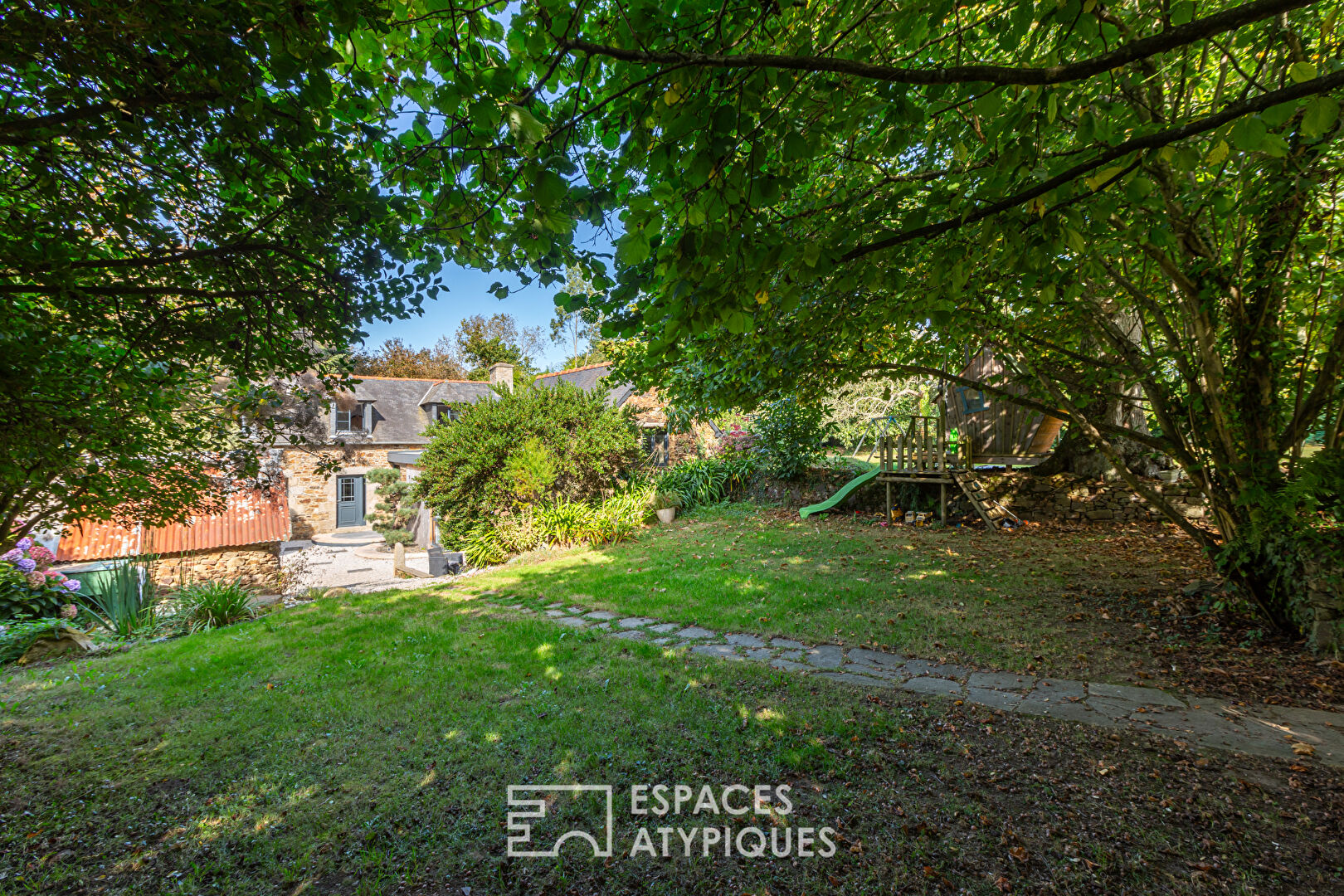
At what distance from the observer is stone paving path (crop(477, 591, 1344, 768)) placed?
2889mm

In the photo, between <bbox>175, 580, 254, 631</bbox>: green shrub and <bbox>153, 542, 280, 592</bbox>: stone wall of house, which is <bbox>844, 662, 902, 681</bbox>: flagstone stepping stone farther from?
<bbox>153, 542, 280, 592</bbox>: stone wall of house

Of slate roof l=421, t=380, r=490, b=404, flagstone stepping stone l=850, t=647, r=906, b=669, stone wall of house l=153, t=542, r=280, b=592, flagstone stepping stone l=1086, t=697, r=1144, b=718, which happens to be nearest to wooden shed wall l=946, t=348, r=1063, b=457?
flagstone stepping stone l=850, t=647, r=906, b=669

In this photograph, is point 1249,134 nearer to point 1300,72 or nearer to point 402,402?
point 1300,72

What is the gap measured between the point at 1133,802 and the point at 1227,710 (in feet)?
4.68

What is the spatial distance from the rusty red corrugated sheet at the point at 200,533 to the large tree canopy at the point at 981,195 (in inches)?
420

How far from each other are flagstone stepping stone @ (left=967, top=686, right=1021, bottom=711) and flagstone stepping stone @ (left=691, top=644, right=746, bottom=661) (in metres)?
1.57

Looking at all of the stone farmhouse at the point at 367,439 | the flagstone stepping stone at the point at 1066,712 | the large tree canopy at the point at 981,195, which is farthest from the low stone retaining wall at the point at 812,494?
the flagstone stepping stone at the point at 1066,712

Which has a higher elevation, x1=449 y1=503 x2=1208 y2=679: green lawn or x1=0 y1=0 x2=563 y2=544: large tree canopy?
x1=0 y1=0 x2=563 y2=544: large tree canopy

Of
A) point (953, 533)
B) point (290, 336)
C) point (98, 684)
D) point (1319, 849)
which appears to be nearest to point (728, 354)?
point (290, 336)

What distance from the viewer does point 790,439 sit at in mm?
12609

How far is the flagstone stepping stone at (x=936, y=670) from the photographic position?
3811mm

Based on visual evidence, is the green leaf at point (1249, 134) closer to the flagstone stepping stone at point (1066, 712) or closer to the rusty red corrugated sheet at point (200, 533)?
the flagstone stepping stone at point (1066, 712)

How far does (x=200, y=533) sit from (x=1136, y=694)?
49.0 ft

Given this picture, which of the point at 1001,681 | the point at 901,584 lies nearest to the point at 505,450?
the point at 901,584
